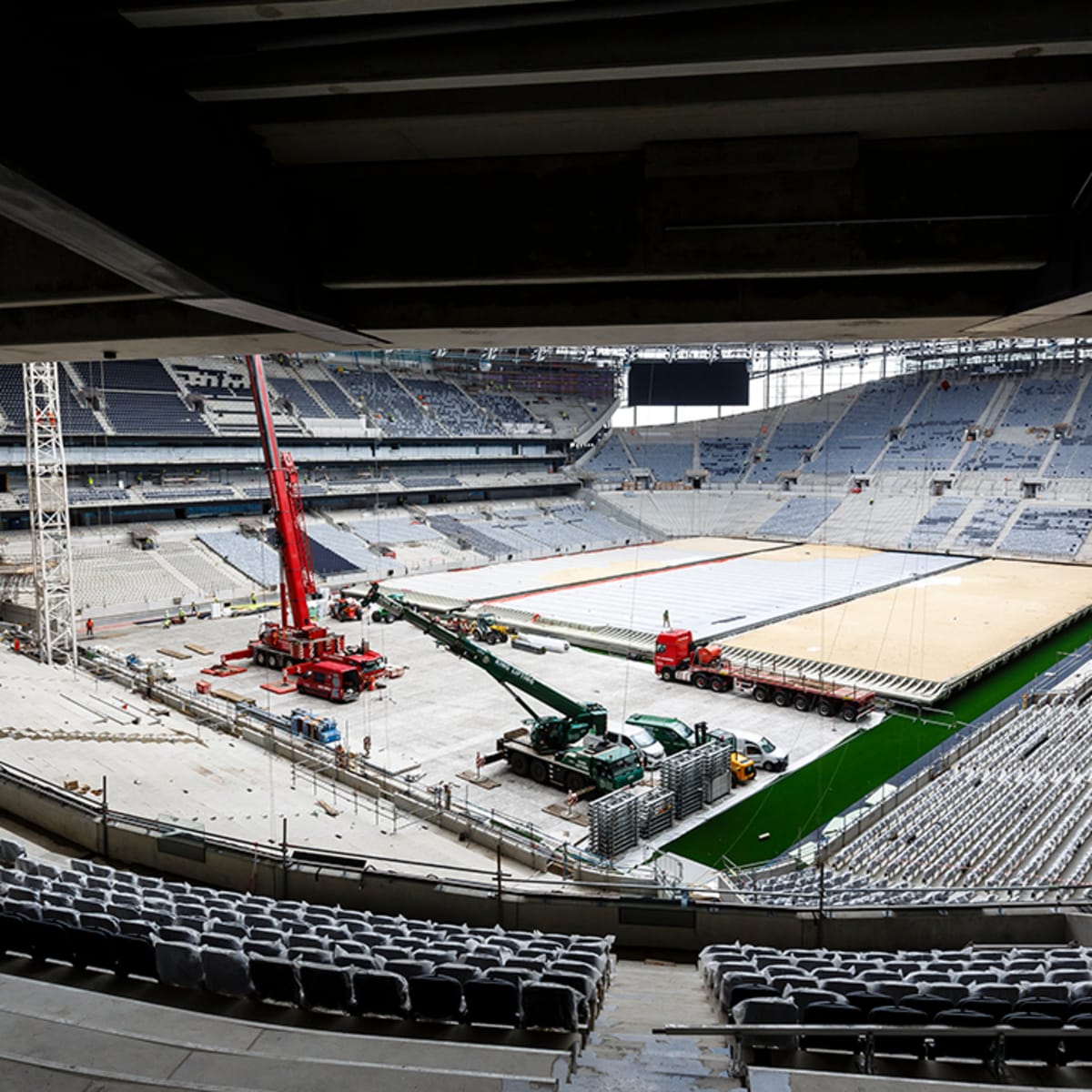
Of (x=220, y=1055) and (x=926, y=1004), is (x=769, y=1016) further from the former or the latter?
(x=220, y=1055)

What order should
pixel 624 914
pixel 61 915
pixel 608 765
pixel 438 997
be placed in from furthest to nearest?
pixel 608 765 < pixel 624 914 < pixel 61 915 < pixel 438 997

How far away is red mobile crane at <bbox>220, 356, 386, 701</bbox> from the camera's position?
70.9 ft

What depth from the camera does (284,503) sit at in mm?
22906

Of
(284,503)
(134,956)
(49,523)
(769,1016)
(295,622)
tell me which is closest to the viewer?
(769,1016)

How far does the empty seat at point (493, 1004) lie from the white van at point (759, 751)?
39.0 feet

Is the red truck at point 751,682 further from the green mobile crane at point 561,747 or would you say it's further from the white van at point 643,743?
the green mobile crane at point 561,747

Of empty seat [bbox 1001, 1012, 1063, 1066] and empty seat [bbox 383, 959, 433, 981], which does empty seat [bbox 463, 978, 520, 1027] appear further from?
empty seat [bbox 1001, 1012, 1063, 1066]

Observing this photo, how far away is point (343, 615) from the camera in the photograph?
31359 millimetres

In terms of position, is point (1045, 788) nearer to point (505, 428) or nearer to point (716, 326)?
point (716, 326)

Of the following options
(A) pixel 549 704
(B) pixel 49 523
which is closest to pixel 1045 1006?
(A) pixel 549 704

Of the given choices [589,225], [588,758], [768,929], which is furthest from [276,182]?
[588,758]

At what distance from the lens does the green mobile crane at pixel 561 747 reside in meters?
15.2

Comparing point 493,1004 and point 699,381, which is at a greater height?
point 699,381

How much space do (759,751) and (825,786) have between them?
1.45m
